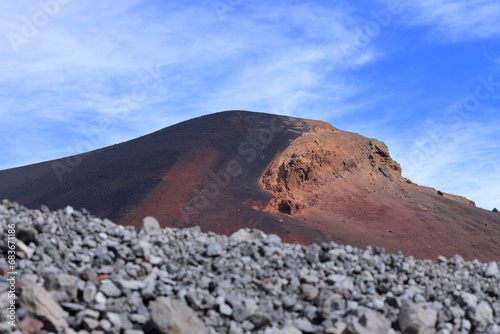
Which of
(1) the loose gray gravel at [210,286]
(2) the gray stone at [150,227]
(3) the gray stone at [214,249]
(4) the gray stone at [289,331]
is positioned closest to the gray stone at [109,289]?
(1) the loose gray gravel at [210,286]

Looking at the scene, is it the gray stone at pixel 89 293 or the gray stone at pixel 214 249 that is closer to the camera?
the gray stone at pixel 89 293

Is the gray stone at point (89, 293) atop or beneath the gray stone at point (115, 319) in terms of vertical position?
atop

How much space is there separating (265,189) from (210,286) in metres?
17.0

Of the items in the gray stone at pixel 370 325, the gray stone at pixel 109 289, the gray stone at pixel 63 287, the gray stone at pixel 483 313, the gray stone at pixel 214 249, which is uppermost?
the gray stone at pixel 483 313

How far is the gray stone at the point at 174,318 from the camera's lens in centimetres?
700

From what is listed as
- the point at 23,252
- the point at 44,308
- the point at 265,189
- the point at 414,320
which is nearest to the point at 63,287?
the point at 44,308

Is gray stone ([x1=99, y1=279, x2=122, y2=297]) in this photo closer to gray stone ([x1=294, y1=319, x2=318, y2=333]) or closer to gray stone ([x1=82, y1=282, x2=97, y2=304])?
gray stone ([x1=82, y1=282, x2=97, y2=304])

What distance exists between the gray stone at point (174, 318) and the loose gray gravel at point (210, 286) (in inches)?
0.6

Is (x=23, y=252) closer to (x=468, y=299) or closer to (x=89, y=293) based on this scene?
(x=89, y=293)

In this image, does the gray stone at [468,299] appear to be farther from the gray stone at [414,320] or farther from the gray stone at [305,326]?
the gray stone at [305,326]

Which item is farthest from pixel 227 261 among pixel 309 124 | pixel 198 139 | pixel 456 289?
pixel 309 124

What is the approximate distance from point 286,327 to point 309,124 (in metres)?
26.9

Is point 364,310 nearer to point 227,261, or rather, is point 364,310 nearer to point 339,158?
point 227,261

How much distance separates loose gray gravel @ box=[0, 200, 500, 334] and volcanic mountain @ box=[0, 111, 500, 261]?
11085mm
